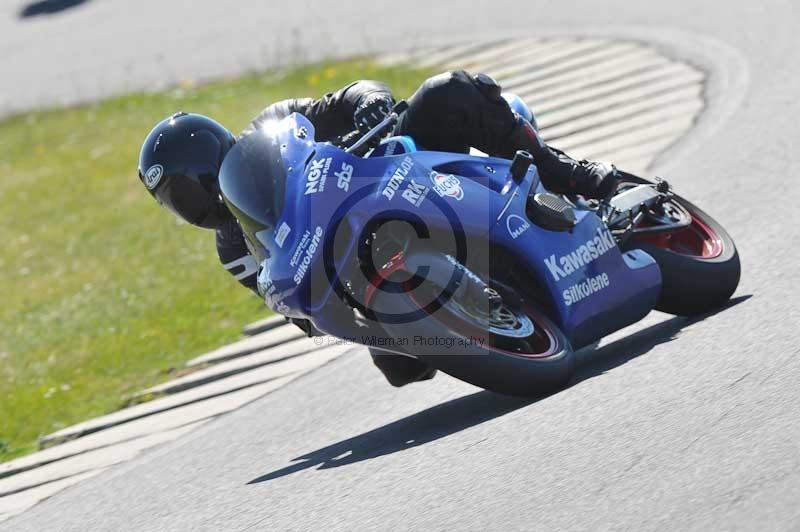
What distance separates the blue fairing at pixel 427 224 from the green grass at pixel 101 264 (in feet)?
9.88

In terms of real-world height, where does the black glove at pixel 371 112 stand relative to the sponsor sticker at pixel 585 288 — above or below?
above

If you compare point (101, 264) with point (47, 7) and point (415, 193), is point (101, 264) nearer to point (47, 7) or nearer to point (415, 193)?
point (415, 193)

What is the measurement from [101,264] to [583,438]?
24.4ft

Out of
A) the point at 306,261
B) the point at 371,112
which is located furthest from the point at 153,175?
the point at 306,261

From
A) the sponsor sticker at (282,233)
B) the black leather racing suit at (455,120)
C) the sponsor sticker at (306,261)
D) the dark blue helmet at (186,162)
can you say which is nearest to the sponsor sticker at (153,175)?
the dark blue helmet at (186,162)

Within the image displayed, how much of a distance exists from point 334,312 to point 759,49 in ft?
22.3

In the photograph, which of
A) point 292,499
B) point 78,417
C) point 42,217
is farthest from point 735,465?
point 42,217

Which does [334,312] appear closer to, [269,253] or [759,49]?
[269,253]

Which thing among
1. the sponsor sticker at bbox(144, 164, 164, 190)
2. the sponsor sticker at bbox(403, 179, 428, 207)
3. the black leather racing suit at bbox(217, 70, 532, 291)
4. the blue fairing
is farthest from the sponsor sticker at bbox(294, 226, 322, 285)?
the sponsor sticker at bbox(144, 164, 164, 190)

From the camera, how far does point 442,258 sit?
5012mm

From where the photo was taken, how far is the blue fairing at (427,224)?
4.93 m

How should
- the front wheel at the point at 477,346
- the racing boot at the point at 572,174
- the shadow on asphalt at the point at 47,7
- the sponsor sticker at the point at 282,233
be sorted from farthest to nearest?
the shadow on asphalt at the point at 47,7, the racing boot at the point at 572,174, the sponsor sticker at the point at 282,233, the front wheel at the point at 477,346

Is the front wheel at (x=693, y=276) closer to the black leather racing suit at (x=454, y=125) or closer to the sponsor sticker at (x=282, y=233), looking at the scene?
the black leather racing suit at (x=454, y=125)

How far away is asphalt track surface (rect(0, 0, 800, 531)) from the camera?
3.68 meters
